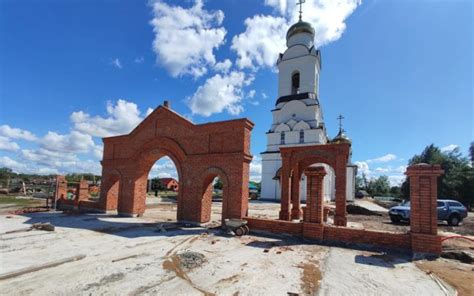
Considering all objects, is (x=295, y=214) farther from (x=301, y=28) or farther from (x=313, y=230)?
(x=301, y=28)

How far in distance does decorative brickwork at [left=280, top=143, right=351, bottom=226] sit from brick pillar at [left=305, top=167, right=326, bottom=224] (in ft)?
10.9

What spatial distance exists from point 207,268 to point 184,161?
290 inches

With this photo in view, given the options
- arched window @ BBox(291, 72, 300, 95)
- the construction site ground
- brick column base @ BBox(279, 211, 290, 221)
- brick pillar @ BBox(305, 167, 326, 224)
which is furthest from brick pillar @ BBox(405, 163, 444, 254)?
arched window @ BBox(291, 72, 300, 95)

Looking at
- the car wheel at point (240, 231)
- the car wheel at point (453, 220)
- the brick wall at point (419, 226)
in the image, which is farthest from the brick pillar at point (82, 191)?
the car wheel at point (453, 220)

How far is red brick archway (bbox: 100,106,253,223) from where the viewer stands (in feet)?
37.1

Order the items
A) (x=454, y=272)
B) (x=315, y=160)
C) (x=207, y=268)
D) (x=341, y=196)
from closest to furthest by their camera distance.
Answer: (x=207, y=268), (x=454, y=272), (x=341, y=196), (x=315, y=160)

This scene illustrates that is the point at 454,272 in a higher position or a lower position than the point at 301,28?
lower

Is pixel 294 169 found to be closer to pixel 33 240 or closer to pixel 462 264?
pixel 462 264

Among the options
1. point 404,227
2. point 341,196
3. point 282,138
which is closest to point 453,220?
point 404,227

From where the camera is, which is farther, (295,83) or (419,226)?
(295,83)

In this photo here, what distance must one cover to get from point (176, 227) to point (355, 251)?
6.94 meters

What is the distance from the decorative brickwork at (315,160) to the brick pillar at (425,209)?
4.16 metres

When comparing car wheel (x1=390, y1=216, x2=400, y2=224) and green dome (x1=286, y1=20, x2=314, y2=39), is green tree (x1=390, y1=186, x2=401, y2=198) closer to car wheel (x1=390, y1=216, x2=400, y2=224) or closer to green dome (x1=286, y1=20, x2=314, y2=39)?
green dome (x1=286, y1=20, x2=314, y2=39)

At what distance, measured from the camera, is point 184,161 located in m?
12.9
